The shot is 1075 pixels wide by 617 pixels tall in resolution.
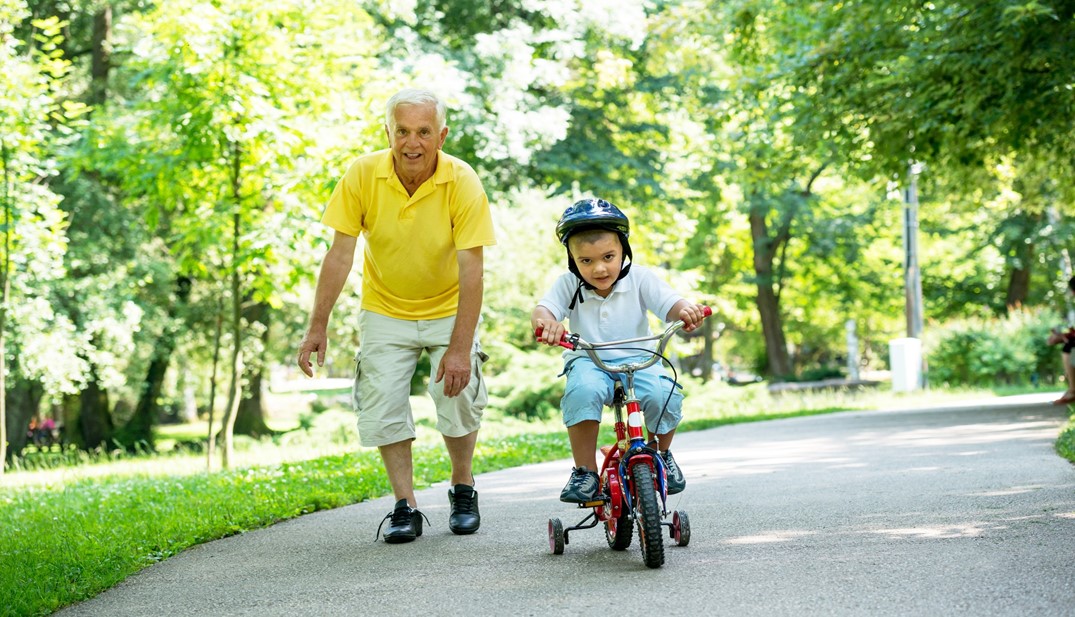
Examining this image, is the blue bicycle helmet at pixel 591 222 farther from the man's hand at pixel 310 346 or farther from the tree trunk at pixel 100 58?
the tree trunk at pixel 100 58

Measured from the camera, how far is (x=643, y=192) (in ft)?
71.9

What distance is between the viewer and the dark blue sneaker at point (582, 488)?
16.3 ft

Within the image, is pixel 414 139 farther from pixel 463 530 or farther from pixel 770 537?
pixel 770 537

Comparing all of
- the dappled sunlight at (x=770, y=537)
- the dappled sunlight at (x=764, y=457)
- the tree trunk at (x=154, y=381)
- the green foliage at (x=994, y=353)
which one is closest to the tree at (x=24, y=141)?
the dappled sunlight at (x=764, y=457)

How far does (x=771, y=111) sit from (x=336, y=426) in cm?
911

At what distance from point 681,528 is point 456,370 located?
128cm

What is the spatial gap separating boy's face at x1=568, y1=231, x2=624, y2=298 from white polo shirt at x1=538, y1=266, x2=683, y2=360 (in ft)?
0.30

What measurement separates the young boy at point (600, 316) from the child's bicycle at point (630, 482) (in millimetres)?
77

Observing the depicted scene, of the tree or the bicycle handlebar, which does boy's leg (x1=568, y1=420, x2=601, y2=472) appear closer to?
the bicycle handlebar

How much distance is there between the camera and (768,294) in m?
35.1

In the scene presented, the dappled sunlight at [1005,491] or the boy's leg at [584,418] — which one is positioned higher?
the boy's leg at [584,418]

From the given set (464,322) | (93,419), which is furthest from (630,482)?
(93,419)

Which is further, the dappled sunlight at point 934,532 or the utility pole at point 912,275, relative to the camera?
the utility pole at point 912,275

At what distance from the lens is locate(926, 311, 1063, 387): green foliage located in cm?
2470
